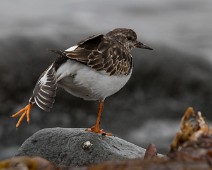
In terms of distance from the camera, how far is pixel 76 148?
7000 mm

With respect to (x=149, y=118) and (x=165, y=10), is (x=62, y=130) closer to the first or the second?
(x=149, y=118)

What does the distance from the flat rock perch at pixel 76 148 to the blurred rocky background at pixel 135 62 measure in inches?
161

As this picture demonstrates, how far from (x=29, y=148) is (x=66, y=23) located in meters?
9.38

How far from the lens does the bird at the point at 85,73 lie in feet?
21.9

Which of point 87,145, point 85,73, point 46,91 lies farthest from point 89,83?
point 87,145

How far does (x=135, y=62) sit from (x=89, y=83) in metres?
7.13

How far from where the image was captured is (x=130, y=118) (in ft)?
40.5

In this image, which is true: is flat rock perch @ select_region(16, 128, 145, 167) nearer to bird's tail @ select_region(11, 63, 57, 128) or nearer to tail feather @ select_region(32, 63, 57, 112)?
bird's tail @ select_region(11, 63, 57, 128)

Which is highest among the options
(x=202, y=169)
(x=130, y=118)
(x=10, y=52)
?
(x=202, y=169)

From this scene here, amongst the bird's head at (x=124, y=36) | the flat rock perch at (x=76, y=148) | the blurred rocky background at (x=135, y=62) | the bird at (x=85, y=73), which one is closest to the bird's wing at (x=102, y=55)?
the bird at (x=85, y=73)

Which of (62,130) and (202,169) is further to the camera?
(62,130)

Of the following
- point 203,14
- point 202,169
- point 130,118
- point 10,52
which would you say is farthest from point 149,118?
point 202,169

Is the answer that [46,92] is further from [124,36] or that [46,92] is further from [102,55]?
[124,36]

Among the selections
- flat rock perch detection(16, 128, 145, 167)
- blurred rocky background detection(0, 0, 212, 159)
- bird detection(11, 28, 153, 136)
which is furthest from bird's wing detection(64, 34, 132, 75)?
blurred rocky background detection(0, 0, 212, 159)
